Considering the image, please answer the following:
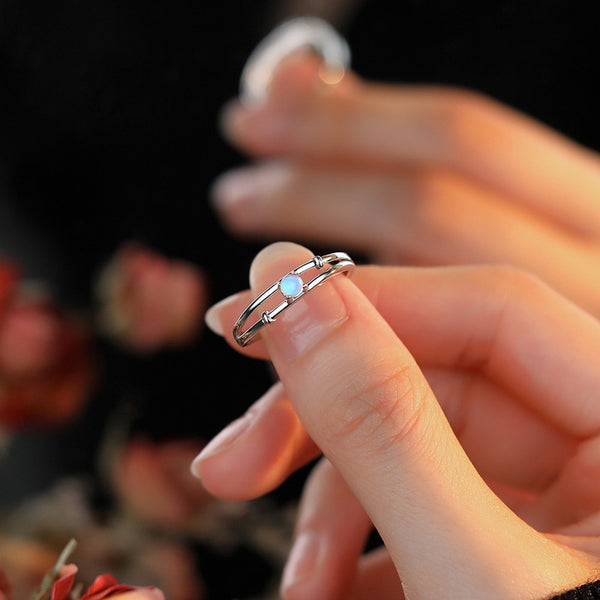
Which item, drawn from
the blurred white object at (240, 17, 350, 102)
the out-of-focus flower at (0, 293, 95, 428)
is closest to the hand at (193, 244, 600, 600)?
the out-of-focus flower at (0, 293, 95, 428)

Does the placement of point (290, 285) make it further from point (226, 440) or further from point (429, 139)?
point (429, 139)

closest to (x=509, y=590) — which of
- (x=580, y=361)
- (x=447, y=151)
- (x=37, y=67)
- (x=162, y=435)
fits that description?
(x=580, y=361)

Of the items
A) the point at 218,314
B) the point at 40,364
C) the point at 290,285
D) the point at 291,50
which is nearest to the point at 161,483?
A: the point at 40,364

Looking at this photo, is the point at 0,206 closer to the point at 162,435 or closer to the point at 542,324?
the point at 162,435

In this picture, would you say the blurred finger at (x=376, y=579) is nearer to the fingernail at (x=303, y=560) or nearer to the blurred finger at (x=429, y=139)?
the fingernail at (x=303, y=560)

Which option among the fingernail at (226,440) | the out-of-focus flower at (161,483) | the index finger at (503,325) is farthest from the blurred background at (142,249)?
the index finger at (503,325)

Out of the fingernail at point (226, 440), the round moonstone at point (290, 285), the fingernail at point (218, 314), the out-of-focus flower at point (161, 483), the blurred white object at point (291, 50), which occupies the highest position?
the blurred white object at point (291, 50)
